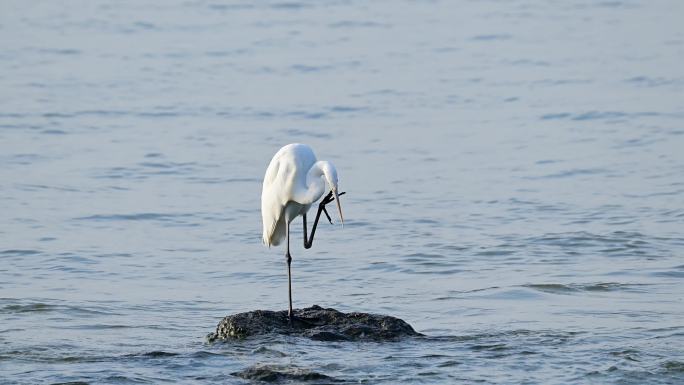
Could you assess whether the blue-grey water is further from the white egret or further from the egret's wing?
the white egret

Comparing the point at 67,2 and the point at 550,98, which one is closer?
the point at 550,98

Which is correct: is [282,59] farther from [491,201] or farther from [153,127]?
[491,201]

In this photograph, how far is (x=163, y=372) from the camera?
8102 millimetres

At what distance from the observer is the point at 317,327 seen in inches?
347

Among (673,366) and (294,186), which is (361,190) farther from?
(673,366)

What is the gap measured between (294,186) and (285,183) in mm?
96

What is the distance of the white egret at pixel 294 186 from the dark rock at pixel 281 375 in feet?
3.75

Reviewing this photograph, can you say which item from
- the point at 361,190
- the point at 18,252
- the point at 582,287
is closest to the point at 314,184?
the point at 582,287

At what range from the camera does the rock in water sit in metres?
8.62

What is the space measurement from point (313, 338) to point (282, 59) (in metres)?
13.3

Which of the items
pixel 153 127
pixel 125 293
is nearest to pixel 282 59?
pixel 153 127

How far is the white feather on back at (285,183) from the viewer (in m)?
9.44

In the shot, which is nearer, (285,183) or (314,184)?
(314,184)

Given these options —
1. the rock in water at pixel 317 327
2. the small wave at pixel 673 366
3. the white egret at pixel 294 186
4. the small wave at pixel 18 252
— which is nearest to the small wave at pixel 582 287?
the rock in water at pixel 317 327
